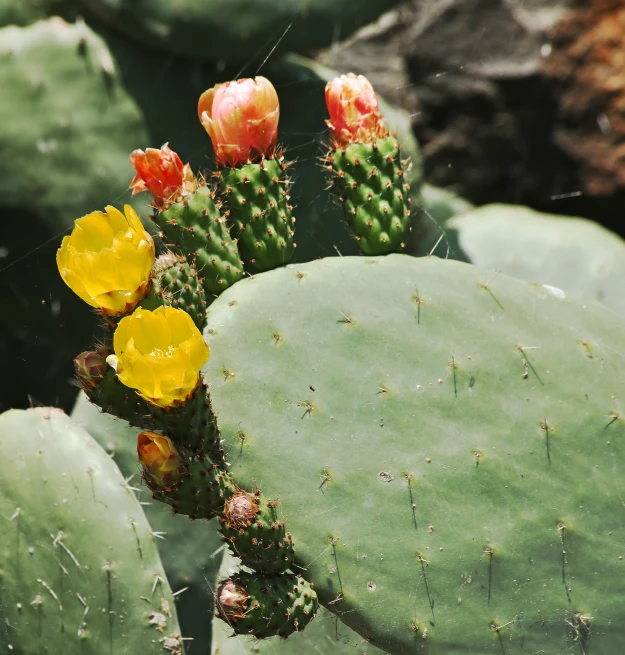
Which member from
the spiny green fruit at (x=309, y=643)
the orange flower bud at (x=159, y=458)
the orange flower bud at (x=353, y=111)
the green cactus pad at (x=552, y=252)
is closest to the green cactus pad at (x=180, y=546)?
the spiny green fruit at (x=309, y=643)

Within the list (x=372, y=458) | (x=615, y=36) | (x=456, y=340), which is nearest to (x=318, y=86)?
(x=456, y=340)

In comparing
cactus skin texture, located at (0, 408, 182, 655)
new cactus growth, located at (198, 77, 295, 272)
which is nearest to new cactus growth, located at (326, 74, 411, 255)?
new cactus growth, located at (198, 77, 295, 272)

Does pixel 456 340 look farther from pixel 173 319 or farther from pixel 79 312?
pixel 79 312

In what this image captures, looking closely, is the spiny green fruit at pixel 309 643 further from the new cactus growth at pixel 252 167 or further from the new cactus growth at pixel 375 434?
the new cactus growth at pixel 252 167

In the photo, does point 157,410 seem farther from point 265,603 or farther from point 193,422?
point 265,603

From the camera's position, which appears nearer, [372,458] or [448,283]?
[372,458]
